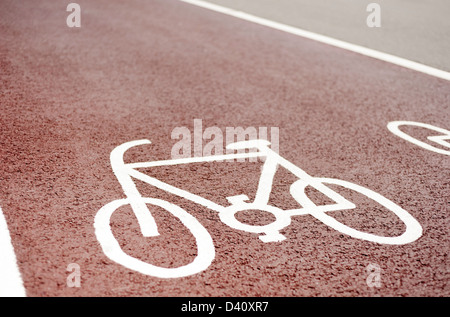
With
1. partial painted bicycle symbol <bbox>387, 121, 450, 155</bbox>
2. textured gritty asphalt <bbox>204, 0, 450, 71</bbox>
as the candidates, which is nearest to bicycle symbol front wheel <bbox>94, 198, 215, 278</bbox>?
partial painted bicycle symbol <bbox>387, 121, 450, 155</bbox>

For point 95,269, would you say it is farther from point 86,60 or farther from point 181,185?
point 86,60

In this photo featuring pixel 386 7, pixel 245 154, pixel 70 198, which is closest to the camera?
pixel 70 198

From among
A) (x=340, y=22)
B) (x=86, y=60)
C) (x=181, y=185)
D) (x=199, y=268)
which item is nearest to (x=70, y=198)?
(x=181, y=185)

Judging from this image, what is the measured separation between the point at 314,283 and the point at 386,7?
1062 centimetres

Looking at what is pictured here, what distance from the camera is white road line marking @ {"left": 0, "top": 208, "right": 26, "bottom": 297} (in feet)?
9.76

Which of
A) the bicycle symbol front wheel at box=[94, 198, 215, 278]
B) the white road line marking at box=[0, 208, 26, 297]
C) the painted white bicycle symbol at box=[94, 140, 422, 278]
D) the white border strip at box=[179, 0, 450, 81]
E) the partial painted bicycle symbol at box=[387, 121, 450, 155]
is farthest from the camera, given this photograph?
the white border strip at box=[179, 0, 450, 81]

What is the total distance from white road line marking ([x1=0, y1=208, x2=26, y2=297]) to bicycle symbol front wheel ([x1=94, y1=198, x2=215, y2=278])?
0.53m

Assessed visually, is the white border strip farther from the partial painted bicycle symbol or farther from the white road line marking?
the white road line marking

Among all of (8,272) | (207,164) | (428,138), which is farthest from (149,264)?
(428,138)

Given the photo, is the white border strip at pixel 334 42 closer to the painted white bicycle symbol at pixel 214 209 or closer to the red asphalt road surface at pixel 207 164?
the red asphalt road surface at pixel 207 164

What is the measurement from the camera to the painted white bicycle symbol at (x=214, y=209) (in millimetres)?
3377

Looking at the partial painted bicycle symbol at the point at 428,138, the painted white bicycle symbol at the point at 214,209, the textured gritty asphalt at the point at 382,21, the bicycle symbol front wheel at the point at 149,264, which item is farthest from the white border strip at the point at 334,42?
the bicycle symbol front wheel at the point at 149,264

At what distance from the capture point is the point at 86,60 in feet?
24.7

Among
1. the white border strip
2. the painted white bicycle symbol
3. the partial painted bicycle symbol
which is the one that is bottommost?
the painted white bicycle symbol
